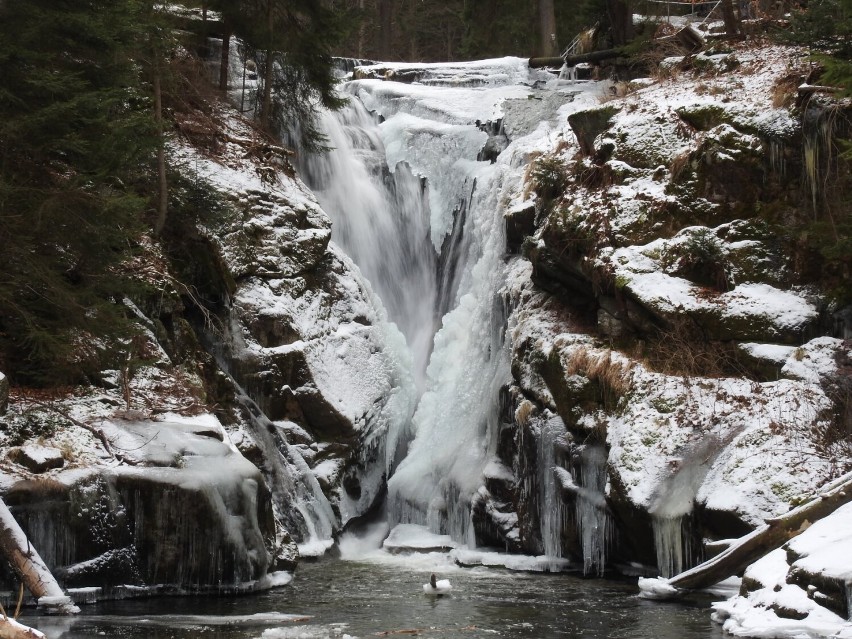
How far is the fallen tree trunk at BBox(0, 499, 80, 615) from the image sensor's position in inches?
334

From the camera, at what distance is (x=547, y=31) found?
2727 centimetres

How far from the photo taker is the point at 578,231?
43.9ft

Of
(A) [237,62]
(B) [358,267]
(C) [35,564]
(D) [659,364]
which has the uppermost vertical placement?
(A) [237,62]

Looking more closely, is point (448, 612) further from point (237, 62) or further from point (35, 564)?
point (237, 62)

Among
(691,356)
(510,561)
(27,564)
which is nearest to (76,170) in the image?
(27,564)

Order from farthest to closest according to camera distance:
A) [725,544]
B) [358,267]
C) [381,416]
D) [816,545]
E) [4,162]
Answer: [358,267] < [381,416] < [4,162] < [725,544] < [816,545]

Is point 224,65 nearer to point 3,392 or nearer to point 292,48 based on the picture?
point 292,48

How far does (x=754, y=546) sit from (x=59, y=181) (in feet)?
27.8

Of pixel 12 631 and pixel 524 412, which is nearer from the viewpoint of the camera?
→ pixel 12 631

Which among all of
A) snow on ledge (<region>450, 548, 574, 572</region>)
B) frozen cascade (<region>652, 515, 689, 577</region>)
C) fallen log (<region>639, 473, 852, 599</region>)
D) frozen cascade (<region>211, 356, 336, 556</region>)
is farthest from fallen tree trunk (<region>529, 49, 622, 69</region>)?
fallen log (<region>639, 473, 852, 599</region>)

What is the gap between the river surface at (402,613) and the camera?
8008 mm

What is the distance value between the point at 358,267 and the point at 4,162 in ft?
26.1

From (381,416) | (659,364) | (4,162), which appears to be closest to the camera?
(4,162)

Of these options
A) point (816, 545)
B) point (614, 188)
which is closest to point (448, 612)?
point (816, 545)
